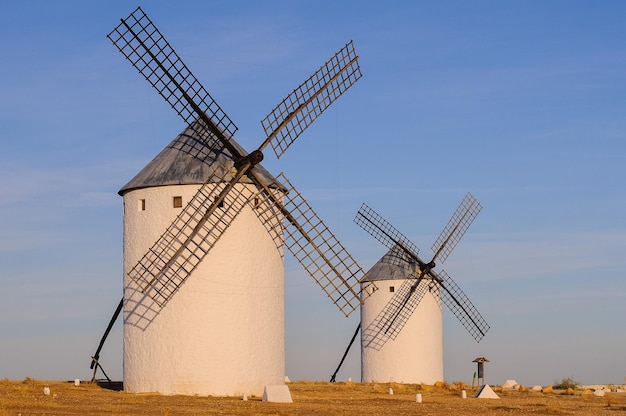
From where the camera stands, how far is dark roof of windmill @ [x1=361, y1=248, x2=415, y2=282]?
48553mm

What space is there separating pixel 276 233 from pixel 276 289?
1721 millimetres

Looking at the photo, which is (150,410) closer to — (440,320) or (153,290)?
(153,290)

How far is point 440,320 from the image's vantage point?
49.2 meters

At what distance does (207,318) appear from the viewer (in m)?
28.5

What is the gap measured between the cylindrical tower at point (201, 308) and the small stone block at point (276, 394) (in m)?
2.04

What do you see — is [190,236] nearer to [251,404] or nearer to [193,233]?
[193,233]

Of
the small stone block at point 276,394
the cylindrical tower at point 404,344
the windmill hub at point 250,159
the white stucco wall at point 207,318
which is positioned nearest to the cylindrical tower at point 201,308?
the white stucco wall at point 207,318

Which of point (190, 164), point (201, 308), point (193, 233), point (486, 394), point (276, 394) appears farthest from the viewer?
point (486, 394)

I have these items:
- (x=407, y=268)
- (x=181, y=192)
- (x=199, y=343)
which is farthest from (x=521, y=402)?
(x=407, y=268)

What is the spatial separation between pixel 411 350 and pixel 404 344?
1.44 ft

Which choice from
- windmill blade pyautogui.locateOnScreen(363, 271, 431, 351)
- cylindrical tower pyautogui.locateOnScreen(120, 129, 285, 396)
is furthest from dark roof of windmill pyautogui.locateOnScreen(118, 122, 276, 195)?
windmill blade pyautogui.locateOnScreen(363, 271, 431, 351)

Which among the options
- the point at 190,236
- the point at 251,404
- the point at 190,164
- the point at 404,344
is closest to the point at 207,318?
the point at 190,236

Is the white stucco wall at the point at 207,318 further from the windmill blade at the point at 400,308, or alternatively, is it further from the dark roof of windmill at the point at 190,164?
the windmill blade at the point at 400,308

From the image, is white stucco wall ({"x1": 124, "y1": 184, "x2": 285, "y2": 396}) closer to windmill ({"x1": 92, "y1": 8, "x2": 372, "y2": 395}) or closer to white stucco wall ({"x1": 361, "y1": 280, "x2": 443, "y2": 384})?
windmill ({"x1": 92, "y1": 8, "x2": 372, "y2": 395})
